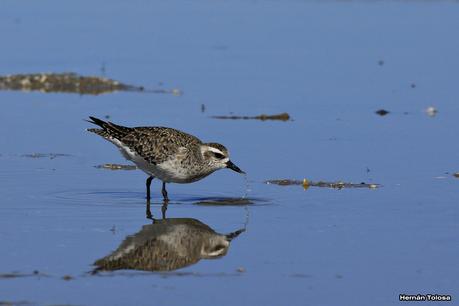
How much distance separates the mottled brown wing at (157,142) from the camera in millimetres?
16062

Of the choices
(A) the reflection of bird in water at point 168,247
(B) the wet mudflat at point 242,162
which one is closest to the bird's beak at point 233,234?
(A) the reflection of bird in water at point 168,247

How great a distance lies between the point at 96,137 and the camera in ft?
66.2

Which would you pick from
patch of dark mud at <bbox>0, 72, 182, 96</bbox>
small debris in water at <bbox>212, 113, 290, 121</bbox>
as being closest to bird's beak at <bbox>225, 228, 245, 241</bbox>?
small debris in water at <bbox>212, 113, 290, 121</bbox>

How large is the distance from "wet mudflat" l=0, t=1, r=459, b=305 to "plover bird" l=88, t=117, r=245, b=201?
38 cm

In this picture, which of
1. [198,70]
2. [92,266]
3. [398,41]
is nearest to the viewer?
[92,266]

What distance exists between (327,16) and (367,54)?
6225 mm

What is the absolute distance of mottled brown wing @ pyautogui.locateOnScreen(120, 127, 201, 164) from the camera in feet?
52.7

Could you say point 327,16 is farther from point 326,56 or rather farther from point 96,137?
point 96,137

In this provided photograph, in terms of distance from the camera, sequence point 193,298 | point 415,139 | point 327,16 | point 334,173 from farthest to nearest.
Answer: point 327,16
point 415,139
point 334,173
point 193,298

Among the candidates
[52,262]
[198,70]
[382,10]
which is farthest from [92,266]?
[382,10]

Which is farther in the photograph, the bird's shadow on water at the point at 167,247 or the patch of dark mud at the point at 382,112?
the patch of dark mud at the point at 382,112

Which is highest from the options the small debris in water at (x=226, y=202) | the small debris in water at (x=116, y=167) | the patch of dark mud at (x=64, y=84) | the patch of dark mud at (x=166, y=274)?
the patch of dark mud at (x=64, y=84)

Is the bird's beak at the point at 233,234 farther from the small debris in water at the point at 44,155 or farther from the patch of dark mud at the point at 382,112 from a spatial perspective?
the patch of dark mud at the point at 382,112

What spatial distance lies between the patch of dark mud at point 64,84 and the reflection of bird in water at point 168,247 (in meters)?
9.79
